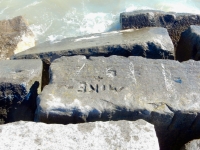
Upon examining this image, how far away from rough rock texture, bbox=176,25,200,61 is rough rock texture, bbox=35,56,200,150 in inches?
20.1

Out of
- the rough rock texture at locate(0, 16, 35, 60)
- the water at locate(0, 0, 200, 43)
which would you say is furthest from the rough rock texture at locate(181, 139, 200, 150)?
the water at locate(0, 0, 200, 43)

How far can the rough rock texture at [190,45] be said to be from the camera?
10.4 ft

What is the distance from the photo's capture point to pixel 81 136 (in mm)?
1971

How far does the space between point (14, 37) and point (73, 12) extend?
1632mm

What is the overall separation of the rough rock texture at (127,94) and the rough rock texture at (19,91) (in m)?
0.20

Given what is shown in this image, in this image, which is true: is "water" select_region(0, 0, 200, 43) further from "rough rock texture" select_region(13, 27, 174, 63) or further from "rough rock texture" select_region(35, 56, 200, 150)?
"rough rock texture" select_region(35, 56, 200, 150)

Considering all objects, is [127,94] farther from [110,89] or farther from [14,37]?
[14,37]

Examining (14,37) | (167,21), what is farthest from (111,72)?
(14,37)

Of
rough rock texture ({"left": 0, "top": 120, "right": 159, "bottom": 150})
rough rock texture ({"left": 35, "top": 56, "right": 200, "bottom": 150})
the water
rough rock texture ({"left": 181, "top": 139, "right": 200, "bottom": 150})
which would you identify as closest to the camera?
rough rock texture ({"left": 0, "top": 120, "right": 159, "bottom": 150})

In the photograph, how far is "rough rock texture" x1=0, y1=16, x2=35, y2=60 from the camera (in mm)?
4079

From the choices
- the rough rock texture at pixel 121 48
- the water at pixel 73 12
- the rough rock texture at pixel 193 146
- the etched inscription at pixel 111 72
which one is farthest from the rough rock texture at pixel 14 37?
the rough rock texture at pixel 193 146

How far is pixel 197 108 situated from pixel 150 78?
418 mm

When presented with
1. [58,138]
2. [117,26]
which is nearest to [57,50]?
[58,138]

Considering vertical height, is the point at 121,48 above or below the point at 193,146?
above
